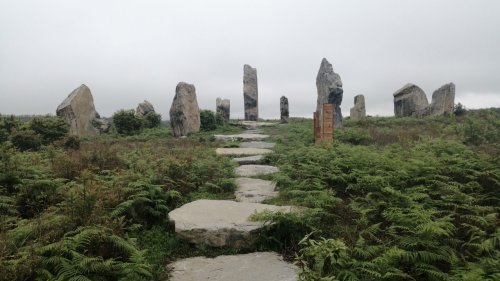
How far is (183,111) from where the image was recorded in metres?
24.2

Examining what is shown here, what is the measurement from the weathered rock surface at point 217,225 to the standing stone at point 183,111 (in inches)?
703

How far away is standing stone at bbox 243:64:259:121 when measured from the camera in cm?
4112

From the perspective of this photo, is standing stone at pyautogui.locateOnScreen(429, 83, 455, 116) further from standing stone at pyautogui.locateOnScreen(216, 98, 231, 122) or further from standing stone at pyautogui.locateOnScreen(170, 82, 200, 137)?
standing stone at pyautogui.locateOnScreen(170, 82, 200, 137)

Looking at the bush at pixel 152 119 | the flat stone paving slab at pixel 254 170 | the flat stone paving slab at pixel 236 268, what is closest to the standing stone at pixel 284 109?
the bush at pixel 152 119

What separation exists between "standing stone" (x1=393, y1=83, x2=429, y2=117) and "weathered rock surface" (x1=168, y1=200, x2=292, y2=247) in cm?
2888

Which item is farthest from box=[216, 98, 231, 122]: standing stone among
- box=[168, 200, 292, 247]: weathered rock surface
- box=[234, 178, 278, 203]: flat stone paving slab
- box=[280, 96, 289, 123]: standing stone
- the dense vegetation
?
box=[168, 200, 292, 247]: weathered rock surface

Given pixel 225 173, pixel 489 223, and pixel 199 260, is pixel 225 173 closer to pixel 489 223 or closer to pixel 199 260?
pixel 199 260

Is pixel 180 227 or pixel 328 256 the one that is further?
pixel 180 227

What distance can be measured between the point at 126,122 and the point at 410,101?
73.0 ft

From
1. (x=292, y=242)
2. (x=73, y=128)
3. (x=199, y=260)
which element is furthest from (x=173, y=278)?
(x=73, y=128)

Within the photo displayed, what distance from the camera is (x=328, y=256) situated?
4.65 meters

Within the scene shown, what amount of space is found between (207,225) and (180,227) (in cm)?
41

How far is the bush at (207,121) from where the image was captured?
1081 inches

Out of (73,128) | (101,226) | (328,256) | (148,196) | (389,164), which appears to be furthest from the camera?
(73,128)
